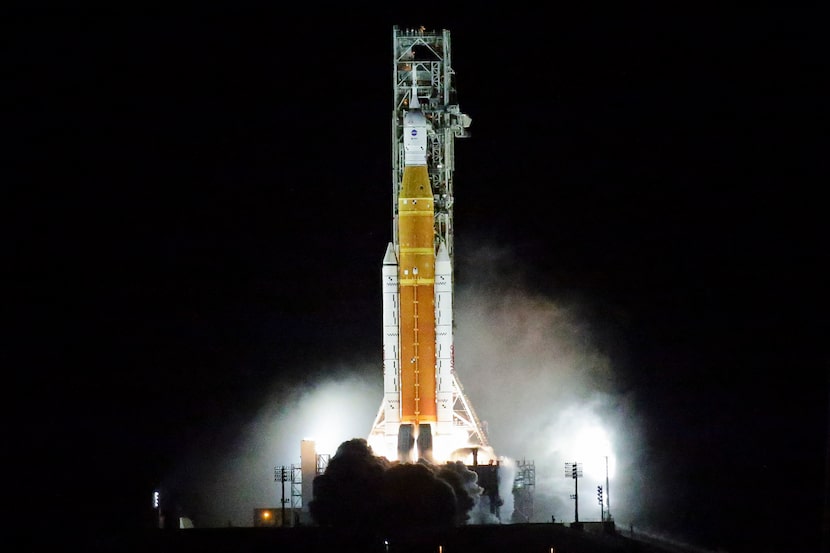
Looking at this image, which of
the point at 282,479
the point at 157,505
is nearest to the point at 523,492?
the point at 282,479

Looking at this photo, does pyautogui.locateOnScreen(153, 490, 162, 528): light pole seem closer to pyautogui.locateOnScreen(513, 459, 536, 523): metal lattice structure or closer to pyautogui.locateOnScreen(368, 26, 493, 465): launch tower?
pyautogui.locateOnScreen(368, 26, 493, 465): launch tower

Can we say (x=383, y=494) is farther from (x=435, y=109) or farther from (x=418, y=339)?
(x=435, y=109)

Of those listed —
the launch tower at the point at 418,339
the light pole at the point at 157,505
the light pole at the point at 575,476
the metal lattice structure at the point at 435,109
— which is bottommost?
the light pole at the point at 157,505

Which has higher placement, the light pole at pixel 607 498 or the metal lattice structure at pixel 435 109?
the metal lattice structure at pixel 435 109

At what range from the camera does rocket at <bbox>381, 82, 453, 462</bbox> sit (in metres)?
52.2

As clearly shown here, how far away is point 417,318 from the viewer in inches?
2060

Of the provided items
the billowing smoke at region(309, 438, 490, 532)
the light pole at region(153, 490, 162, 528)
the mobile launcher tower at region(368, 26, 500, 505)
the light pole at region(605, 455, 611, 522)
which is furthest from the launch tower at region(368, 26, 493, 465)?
the light pole at region(153, 490, 162, 528)

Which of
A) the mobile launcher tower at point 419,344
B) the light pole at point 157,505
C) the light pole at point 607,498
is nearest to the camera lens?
the mobile launcher tower at point 419,344

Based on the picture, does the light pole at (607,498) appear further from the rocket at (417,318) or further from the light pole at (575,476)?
the rocket at (417,318)

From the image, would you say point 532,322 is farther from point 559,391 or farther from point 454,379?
point 454,379

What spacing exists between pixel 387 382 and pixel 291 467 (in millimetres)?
4962

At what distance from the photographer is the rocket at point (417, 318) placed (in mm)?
52188

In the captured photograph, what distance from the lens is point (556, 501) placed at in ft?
185

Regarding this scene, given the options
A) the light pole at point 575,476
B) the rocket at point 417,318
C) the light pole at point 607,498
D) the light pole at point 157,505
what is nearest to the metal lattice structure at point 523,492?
the light pole at point 575,476
